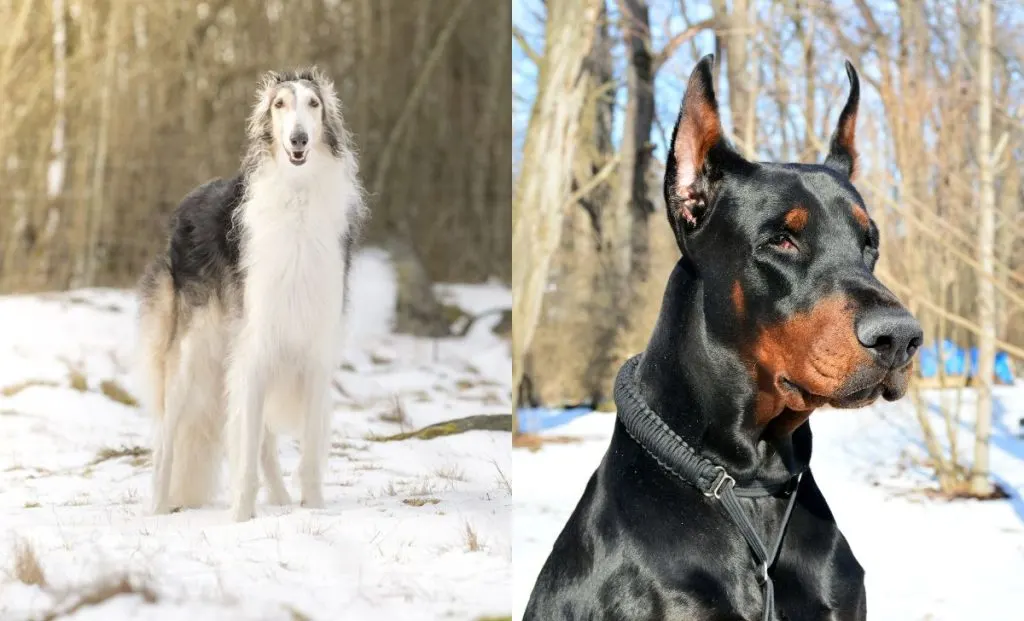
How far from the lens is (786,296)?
131cm

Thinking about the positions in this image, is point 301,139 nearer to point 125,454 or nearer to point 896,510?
point 125,454

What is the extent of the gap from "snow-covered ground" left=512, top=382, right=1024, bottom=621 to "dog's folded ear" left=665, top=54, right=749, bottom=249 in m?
1.42

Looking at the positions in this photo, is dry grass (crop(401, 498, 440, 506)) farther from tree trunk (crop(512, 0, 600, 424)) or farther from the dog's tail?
tree trunk (crop(512, 0, 600, 424))

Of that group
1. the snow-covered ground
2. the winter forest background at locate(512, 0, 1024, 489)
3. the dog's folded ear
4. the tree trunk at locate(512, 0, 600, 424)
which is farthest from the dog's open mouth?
the tree trunk at locate(512, 0, 600, 424)

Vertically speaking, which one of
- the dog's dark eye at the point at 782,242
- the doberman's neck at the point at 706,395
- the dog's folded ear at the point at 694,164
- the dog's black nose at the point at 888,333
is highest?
the dog's folded ear at the point at 694,164

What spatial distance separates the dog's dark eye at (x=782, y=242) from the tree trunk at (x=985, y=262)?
222 centimetres

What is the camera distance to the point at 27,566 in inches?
84.9

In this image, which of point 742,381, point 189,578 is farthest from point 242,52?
point 742,381

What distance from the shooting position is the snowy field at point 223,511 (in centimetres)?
216

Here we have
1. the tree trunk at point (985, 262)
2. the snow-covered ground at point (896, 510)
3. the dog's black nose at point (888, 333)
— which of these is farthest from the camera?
the tree trunk at point (985, 262)

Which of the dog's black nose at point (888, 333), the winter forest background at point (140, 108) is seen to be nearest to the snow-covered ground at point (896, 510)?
the winter forest background at point (140, 108)

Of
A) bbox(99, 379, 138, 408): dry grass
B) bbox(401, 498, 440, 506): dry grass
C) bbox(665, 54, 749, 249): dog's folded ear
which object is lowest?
bbox(401, 498, 440, 506): dry grass

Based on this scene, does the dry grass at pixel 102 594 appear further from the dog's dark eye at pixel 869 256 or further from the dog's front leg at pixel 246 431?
the dog's dark eye at pixel 869 256

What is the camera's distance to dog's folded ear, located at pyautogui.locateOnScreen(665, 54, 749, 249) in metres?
1.36
